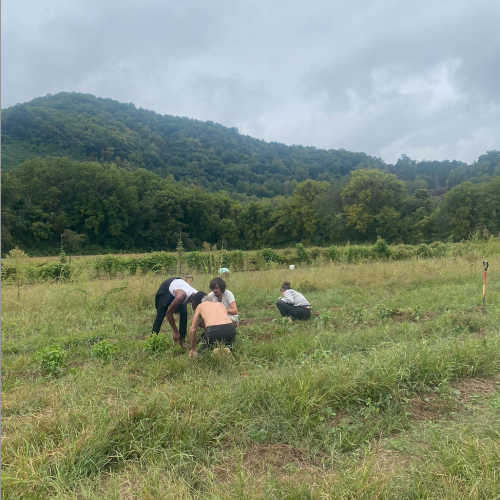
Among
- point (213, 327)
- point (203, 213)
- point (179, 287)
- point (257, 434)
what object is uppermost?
point (203, 213)

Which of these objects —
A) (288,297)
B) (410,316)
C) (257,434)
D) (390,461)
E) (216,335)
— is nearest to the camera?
(390,461)

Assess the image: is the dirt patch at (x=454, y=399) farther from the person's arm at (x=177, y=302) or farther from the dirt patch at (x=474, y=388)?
the person's arm at (x=177, y=302)

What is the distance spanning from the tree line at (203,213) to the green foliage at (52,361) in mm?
35800

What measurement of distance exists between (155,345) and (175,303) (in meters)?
0.72

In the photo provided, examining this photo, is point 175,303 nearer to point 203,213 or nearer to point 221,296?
point 221,296

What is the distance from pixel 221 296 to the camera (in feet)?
18.4

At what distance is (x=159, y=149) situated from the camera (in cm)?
8325

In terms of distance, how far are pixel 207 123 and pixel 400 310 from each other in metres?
120

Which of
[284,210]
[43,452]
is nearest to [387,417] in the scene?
[43,452]

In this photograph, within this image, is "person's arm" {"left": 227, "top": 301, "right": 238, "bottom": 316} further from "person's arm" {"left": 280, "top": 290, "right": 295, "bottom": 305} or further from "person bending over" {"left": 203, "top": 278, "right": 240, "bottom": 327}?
"person's arm" {"left": 280, "top": 290, "right": 295, "bottom": 305}

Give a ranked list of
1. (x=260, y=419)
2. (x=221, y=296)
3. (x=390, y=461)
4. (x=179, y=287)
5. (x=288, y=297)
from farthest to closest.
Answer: (x=288, y=297) < (x=221, y=296) < (x=179, y=287) < (x=260, y=419) < (x=390, y=461)

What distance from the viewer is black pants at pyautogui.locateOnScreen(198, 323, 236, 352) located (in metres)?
4.58

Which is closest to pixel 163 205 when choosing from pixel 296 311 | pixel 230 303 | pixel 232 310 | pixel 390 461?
pixel 296 311

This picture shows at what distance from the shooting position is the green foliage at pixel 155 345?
474 centimetres
